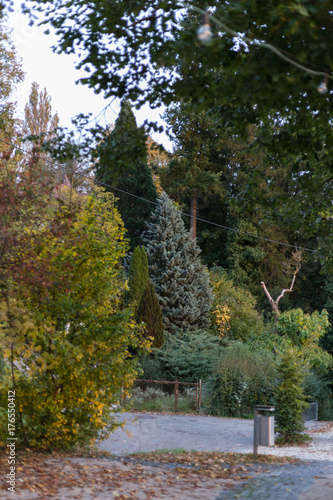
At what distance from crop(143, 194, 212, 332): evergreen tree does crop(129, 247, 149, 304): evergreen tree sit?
32.1 inches

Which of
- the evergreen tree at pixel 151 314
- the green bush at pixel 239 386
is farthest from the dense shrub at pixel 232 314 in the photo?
the green bush at pixel 239 386

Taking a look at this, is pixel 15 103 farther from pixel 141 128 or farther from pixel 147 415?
pixel 141 128

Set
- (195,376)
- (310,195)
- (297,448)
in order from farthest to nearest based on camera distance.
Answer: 1. (195,376)
2. (297,448)
3. (310,195)

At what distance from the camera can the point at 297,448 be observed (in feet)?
38.2

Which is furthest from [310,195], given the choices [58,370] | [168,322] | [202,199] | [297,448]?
[202,199]

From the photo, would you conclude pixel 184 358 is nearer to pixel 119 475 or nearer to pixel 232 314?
pixel 232 314

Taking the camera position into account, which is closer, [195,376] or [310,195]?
[310,195]

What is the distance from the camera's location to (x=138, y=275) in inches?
873

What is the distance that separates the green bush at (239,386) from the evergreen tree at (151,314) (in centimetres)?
367

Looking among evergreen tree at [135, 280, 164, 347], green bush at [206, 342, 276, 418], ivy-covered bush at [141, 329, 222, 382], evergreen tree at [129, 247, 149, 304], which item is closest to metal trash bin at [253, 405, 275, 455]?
green bush at [206, 342, 276, 418]

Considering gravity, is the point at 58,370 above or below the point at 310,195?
below

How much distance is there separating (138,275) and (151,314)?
2001 mm

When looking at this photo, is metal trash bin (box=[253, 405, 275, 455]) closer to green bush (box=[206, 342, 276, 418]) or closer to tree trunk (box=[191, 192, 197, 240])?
green bush (box=[206, 342, 276, 418])

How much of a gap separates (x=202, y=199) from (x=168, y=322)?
38.4ft
